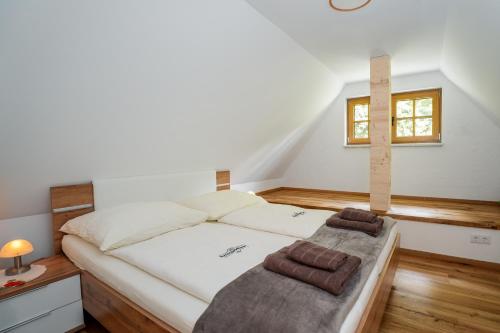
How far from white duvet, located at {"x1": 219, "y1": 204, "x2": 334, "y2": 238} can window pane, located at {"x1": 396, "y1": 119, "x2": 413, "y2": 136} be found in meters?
2.16

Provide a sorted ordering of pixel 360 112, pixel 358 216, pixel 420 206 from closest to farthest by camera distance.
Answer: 1. pixel 358 216
2. pixel 420 206
3. pixel 360 112

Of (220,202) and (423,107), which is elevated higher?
(423,107)

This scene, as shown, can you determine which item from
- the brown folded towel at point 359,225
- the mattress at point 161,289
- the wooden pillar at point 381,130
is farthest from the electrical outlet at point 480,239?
the mattress at point 161,289

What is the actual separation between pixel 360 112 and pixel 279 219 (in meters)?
2.79

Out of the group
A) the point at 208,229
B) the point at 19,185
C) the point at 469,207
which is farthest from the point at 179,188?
the point at 469,207

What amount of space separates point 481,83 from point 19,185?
3870 mm

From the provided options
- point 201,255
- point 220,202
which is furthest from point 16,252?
point 220,202

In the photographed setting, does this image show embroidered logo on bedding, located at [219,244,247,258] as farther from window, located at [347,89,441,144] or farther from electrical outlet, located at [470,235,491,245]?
window, located at [347,89,441,144]

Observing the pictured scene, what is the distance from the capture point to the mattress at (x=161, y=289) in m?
1.14

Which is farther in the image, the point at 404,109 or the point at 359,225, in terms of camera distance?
the point at 404,109

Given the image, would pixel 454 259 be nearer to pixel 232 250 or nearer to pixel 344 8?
pixel 232 250

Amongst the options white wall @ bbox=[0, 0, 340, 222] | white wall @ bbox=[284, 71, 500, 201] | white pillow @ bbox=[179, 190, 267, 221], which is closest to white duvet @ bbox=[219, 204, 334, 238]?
white pillow @ bbox=[179, 190, 267, 221]

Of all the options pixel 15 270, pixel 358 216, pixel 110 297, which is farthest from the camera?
pixel 358 216

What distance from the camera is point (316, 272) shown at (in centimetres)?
121
